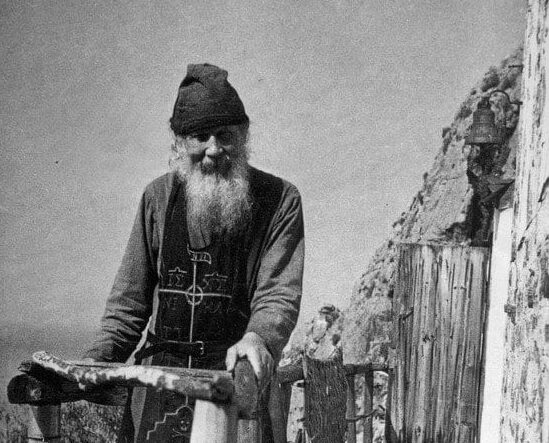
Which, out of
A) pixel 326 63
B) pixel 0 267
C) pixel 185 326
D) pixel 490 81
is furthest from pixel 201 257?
pixel 490 81

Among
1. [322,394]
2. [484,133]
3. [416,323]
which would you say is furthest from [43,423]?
[484,133]

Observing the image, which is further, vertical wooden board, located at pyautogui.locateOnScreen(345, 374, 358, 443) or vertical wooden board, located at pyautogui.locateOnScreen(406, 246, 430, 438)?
vertical wooden board, located at pyautogui.locateOnScreen(406, 246, 430, 438)

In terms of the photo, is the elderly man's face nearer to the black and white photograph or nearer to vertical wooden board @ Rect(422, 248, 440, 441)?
the black and white photograph

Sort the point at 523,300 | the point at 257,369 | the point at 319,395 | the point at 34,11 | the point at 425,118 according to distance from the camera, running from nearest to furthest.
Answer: the point at 257,369 → the point at 523,300 → the point at 319,395 → the point at 34,11 → the point at 425,118

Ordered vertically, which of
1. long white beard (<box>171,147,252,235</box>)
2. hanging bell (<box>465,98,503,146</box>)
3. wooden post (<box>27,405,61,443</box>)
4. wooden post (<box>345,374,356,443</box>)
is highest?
hanging bell (<box>465,98,503,146</box>)

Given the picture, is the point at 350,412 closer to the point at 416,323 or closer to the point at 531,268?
the point at 416,323

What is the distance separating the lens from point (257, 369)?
202 cm

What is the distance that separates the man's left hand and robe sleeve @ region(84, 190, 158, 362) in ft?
2.07

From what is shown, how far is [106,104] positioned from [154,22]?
1.78 ft

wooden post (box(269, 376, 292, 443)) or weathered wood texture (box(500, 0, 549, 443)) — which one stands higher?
weathered wood texture (box(500, 0, 549, 443))

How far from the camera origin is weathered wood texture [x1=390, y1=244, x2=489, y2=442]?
4.79m

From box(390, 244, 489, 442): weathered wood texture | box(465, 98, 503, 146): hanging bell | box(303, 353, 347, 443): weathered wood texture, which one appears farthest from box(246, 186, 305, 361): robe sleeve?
box(465, 98, 503, 146): hanging bell

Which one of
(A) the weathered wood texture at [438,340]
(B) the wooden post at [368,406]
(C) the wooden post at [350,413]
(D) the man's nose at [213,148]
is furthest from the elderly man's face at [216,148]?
(A) the weathered wood texture at [438,340]

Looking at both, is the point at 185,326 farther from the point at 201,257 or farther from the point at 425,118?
the point at 425,118
